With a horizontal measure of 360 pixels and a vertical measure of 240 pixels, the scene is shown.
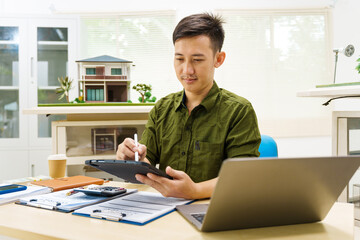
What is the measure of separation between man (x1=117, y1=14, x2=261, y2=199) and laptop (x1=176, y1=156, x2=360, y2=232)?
48 cm

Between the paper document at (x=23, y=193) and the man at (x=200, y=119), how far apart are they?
0.31 m

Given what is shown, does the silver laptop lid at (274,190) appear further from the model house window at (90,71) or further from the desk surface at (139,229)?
the model house window at (90,71)

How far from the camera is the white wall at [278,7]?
12.6ft

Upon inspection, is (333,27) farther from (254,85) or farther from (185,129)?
(185,129)

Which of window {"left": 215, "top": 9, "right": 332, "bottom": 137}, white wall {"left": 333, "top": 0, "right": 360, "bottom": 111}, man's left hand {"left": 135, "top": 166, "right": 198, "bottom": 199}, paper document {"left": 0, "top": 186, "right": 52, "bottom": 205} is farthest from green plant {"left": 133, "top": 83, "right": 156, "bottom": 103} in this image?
white wall {"left": 333, "top": 0, "right": 360, "bottom": 111}

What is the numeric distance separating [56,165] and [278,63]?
10.8ft

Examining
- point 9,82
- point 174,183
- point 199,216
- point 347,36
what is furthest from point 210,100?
point 347,36

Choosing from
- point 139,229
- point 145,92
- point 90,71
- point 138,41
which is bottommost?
point 139,229

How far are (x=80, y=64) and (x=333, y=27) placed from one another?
3142mm

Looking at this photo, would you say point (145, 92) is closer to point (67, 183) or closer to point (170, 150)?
point (170, 150)

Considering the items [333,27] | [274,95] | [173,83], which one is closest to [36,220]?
[173,83]

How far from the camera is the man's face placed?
1.22 m

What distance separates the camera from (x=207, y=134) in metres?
1.28

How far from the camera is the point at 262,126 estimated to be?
4.00m
